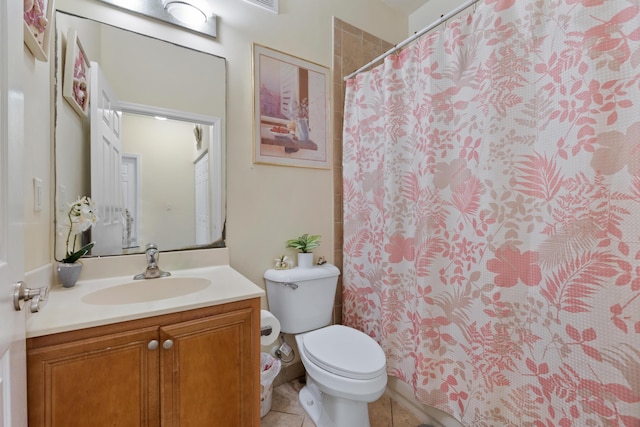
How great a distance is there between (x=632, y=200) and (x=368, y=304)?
126 cm

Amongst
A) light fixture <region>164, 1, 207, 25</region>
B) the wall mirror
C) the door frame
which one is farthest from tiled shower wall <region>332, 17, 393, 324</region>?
the door frame

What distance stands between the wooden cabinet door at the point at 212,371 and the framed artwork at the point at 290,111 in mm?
920

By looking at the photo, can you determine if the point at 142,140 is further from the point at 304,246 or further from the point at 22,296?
the point at 304,246

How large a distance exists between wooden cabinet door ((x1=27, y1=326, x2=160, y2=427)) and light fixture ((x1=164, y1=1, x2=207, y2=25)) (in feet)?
4.55

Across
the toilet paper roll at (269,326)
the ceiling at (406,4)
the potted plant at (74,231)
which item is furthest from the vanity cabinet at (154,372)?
the ceiling at (406,4)

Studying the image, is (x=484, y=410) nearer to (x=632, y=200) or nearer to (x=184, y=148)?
(x=632, y=200)

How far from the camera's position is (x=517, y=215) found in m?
1.06

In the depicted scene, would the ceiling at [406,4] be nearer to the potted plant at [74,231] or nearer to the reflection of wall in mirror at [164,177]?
the reflection of wall in mirror at [164,177]

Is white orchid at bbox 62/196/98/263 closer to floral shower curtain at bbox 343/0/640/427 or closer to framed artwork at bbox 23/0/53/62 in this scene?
framed artwork at bbox 23/0/53/62

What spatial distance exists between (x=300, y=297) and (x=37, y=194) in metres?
1.18

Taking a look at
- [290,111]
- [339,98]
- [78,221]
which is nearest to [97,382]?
[78,221]

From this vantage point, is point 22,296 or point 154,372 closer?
point 22,296

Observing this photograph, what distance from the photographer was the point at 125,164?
1.30 meters

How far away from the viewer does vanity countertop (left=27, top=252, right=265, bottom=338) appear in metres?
0.80
